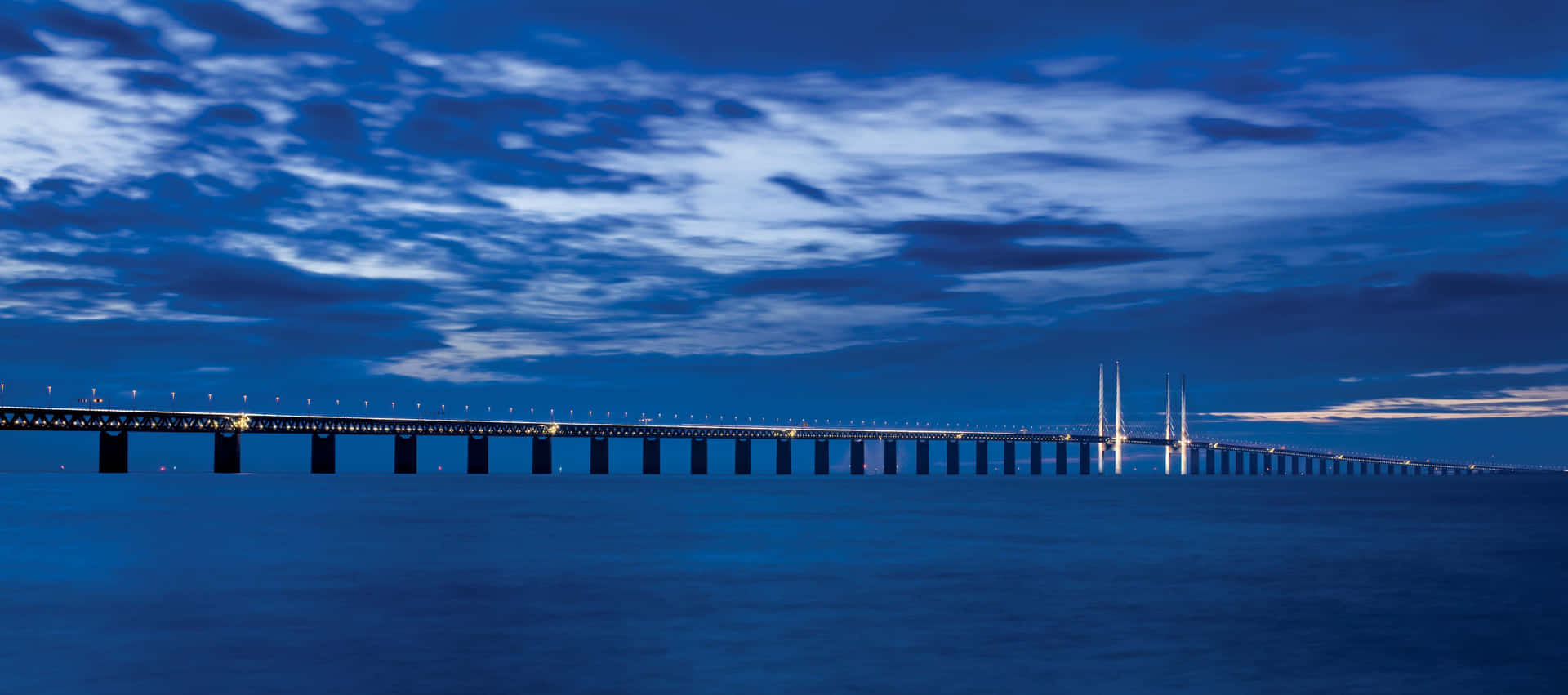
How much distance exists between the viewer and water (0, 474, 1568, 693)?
21312 mm

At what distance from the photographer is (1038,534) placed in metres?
62.6

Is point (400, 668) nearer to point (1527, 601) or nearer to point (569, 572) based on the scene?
point (569, 572)

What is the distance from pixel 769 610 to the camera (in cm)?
3053

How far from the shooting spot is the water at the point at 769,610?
2131cm

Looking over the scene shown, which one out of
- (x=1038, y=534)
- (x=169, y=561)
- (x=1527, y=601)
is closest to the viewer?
(x=1527, y=601)

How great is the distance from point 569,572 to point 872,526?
1249 inches

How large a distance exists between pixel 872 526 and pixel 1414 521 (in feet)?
117

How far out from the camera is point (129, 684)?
2028 cm

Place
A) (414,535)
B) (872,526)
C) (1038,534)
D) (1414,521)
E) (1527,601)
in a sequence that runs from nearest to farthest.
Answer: (1527,601)
(414,535)
(1038,534)
(872,526)
(1414,521)

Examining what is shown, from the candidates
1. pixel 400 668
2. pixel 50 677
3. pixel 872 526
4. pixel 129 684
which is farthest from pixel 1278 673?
pixel 872 526

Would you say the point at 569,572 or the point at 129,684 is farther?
the point at 569,572

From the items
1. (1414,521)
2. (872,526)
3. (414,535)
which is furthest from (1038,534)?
(1414,521)

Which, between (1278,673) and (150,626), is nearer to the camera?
(1278,673)

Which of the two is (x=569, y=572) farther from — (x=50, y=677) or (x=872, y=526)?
(x=872, y=526)
